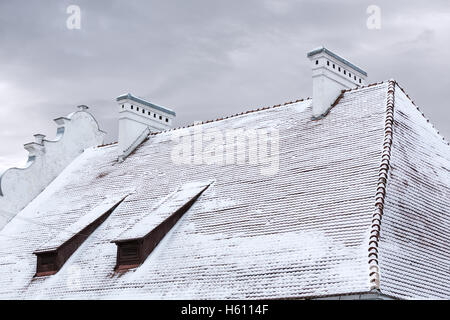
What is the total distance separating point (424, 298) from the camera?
14.8m

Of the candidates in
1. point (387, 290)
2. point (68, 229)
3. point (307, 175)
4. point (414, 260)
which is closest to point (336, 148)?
point (307, 175)

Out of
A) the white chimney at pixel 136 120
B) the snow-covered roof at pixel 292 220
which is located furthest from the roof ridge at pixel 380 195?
the white chimney at pixel 136 120

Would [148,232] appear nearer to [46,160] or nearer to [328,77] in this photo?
[328,77]

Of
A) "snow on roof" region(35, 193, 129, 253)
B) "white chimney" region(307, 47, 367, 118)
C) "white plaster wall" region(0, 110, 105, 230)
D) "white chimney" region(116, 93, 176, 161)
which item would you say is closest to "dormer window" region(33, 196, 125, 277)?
"snow on roof" region(35, 193, 129, 253)

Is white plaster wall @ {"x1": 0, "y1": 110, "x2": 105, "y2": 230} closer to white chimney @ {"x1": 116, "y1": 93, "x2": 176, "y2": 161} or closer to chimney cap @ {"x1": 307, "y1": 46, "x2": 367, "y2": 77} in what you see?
white chimney @ {"x1": 116, "y1": 93, "x2": 176, "y2": 161}

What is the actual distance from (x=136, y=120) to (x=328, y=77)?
305 inches

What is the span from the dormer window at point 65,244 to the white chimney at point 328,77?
6.42 m

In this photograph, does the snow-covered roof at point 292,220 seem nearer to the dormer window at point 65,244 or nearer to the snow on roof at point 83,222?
the dormer window at point 65,244

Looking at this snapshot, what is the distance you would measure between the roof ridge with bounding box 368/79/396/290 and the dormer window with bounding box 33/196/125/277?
7.97 metres
